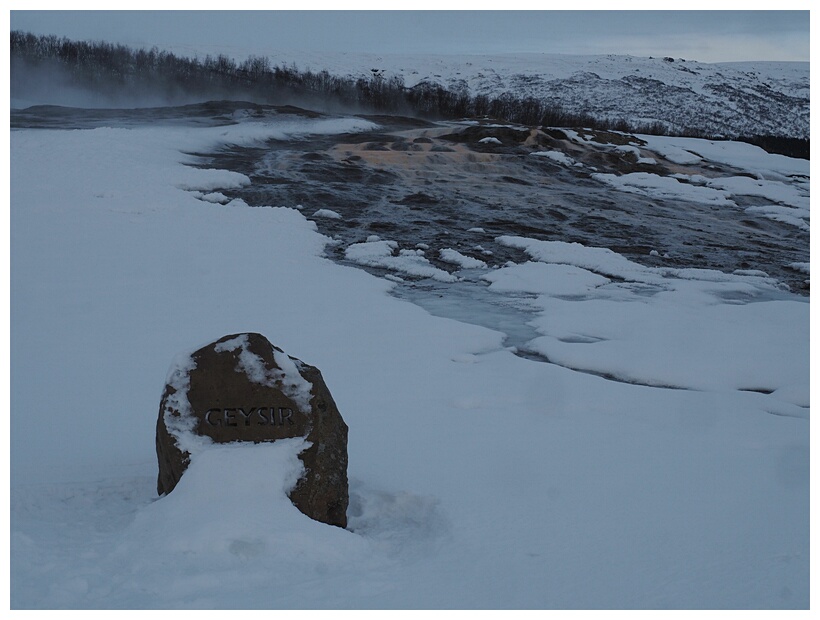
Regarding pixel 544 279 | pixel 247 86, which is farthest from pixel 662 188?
pixel 247 86

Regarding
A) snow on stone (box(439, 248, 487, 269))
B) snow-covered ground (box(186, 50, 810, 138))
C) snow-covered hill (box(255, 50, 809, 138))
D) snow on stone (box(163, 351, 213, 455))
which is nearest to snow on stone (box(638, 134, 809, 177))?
snow on stone (box(439, 248, 487, 269))

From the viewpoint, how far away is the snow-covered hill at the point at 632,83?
49.1 metres

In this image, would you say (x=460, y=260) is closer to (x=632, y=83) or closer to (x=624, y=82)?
(x=632, y=83)

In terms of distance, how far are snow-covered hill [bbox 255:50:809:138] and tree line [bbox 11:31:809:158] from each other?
4273 mm

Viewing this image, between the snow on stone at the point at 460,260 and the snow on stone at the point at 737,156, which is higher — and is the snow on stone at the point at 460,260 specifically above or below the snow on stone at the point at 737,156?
below

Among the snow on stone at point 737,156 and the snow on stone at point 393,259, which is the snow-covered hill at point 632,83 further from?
the snow on stone at point 393,259

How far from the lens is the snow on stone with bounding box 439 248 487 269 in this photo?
9641mm

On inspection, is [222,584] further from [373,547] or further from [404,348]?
[404,348]

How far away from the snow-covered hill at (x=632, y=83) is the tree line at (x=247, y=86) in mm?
4273

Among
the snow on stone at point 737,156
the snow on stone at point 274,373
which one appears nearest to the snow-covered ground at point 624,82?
the snow on stone at point 737,156

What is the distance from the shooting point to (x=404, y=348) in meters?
5.91

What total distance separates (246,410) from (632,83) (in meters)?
58.1

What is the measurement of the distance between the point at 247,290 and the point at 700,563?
5207mm

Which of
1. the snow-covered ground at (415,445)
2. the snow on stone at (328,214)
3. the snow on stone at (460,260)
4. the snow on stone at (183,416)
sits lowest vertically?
the snow-covered ground at (415,445)
